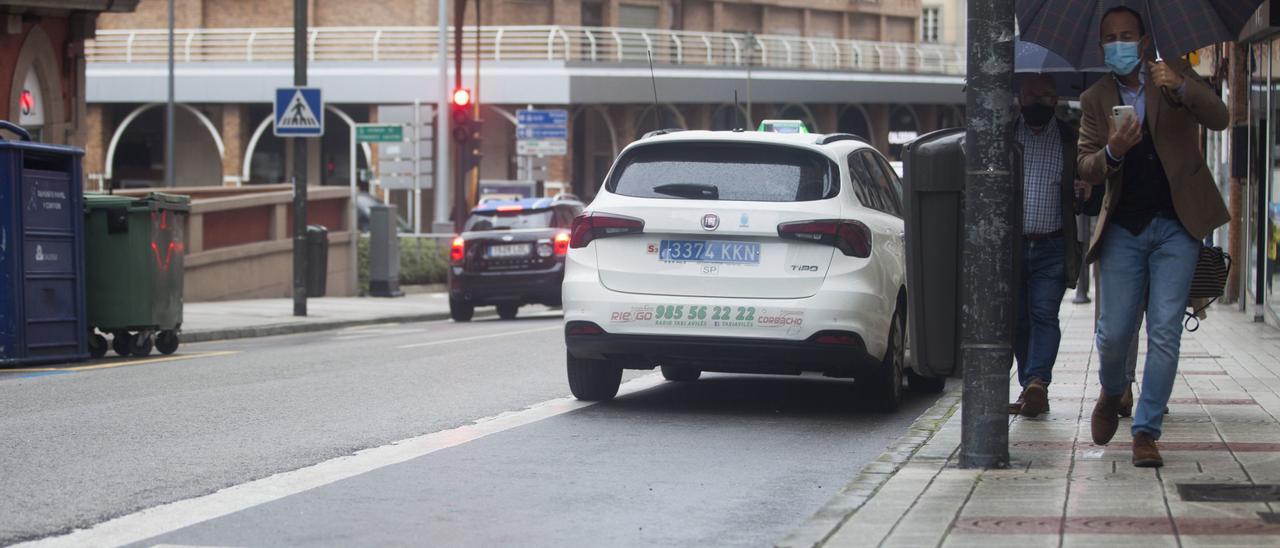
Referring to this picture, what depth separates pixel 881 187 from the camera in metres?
11.7

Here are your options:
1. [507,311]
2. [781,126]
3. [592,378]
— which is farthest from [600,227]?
[507,311]

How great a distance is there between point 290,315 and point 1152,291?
678 inches

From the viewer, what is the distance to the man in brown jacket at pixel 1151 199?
7547 mm

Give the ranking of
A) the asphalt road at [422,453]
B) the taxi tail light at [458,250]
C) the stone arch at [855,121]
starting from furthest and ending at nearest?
1. the stone arch at [855,121]
2. the taxi tail light at [458,250]
3. the asphalt road at [422,453]

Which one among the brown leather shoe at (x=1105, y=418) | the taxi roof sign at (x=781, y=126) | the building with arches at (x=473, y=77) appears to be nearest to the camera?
the brown leather shoe at (x=1105, y=418)

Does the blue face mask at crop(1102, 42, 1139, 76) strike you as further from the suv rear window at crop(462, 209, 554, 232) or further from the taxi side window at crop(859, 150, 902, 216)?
the suv rear window at crop(462, 209, 554, 232)

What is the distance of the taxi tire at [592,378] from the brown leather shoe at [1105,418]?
380 cm

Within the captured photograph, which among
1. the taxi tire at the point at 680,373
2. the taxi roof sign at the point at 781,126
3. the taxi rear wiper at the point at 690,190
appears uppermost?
the taxi roof sign at the point at 781,126

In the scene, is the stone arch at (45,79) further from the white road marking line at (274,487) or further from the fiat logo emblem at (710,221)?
the fiat logo emblem at (710,221)

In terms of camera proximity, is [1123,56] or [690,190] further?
[690,190]

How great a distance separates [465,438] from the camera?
9.71m

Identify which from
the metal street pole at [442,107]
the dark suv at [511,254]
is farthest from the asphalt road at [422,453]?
the metal street pole at [442,107]

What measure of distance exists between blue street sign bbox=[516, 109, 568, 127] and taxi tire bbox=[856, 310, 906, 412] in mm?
31352

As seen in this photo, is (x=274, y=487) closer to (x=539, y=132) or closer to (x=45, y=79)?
(x=45, y=79)
